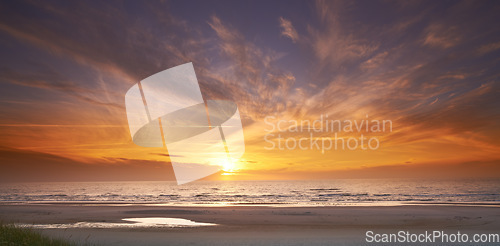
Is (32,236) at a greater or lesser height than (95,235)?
greater

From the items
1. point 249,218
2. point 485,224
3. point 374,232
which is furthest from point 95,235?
point 485,224

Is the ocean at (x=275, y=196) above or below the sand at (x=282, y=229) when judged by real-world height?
below

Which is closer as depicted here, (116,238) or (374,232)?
(116,238)

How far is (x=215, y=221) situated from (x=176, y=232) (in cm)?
488

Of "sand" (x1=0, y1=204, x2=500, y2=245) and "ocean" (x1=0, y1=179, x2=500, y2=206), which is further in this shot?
"ocean" (x1=0, y1=179, x2=500, y2=206)

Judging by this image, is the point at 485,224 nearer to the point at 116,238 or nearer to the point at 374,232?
the point at 374,232

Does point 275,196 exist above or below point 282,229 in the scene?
below

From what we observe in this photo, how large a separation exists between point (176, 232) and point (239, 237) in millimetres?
3654

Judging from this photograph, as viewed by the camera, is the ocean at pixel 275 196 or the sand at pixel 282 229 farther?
the ocean at pixel 275 196

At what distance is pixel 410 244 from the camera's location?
13.4 m

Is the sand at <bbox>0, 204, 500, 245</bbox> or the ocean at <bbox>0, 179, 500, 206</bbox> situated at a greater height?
the sand at <bbox>0, 204, 500, 245</bbox>

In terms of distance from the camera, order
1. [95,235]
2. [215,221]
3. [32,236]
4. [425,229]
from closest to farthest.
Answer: [32,236]
[95,235]
[425,229]
[215,221]

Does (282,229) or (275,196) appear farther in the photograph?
(275,196)

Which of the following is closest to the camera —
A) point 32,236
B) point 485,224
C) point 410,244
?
point 32,236
